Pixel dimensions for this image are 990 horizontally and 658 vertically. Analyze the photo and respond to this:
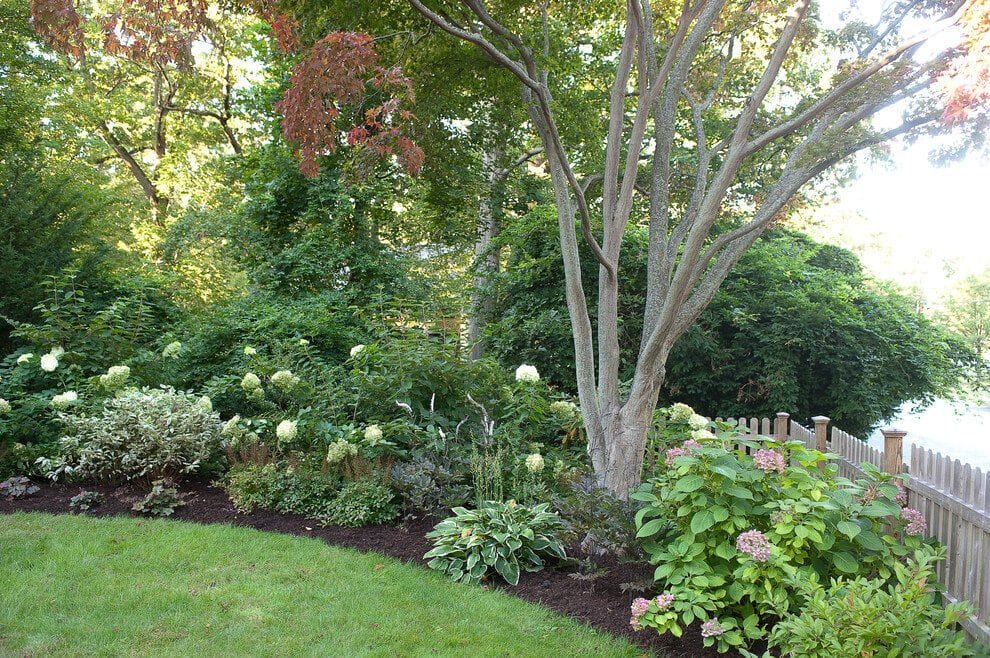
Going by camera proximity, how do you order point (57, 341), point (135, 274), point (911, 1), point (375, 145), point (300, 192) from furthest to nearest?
1. point (300, 192)
2. point (135, 274)
3. point (57, 341)
4. point (911, 1)
5. point (375, 145)

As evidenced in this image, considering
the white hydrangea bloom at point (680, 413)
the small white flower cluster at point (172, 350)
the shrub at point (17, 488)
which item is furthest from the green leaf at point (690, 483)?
the small white flower cluster at point (172, 350)

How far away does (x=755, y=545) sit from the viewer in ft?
10.4

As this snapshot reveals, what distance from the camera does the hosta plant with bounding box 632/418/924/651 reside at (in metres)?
3.22

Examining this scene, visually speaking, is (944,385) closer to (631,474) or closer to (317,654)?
(631,474)

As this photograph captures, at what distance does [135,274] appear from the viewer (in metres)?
10.0

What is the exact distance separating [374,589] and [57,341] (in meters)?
5.01

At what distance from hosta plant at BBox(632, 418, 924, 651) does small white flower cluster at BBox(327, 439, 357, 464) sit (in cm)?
250

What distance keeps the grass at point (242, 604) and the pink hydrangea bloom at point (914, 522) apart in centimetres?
143

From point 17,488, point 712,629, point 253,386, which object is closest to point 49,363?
point 17,488

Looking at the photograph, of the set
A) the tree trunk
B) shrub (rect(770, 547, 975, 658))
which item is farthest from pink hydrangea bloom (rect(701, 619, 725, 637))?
the tree trunk

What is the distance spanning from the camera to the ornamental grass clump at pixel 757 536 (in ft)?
10.6

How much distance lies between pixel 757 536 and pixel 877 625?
605 millimetres

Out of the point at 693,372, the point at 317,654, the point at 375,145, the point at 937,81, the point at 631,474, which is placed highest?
the point at 937,81

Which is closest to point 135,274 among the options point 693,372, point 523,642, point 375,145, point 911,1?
point 375,145
